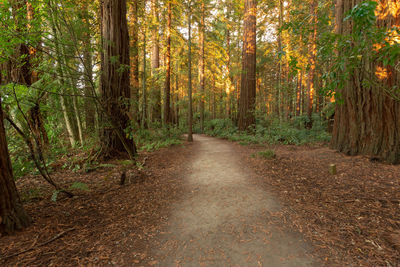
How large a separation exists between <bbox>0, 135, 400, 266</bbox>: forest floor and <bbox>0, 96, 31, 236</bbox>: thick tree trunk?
5.4 inches

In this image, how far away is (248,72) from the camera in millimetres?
11273

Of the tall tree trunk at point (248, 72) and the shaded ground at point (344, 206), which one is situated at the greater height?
the tall tree trunk at point (248, 72)

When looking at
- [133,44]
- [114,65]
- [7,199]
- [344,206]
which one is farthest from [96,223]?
[133,44]

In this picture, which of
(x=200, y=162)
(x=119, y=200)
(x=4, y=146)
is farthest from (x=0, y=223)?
(x=200, y=162)

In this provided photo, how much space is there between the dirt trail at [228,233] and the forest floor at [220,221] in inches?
0.5

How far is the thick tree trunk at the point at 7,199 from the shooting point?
206cm

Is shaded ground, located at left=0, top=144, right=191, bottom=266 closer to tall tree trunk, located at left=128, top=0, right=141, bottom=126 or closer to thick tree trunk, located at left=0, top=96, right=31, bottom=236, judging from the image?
thick tree trunk, located at left=0, top=96, right=31, bottom=236

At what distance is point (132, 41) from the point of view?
9008 millimetres

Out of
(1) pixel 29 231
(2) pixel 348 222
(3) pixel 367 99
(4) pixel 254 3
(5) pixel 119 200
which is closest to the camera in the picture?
(1) pixel 29 231

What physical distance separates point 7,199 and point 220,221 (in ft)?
9.18

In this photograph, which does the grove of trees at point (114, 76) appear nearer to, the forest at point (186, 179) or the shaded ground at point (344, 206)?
the forest at point (186, 179)

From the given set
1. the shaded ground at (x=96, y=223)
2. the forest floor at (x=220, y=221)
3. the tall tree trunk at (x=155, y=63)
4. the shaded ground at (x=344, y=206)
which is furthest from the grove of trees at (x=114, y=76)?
the shaded ground at (x=344, y=206)

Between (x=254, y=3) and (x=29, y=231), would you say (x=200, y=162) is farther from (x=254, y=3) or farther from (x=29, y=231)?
(x=254, y=3)

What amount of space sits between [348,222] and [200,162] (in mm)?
4385
